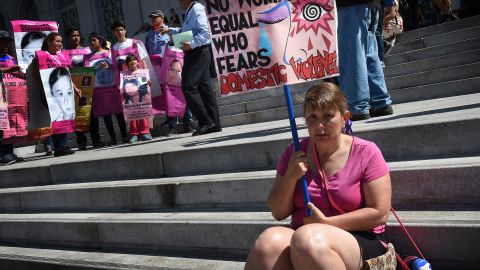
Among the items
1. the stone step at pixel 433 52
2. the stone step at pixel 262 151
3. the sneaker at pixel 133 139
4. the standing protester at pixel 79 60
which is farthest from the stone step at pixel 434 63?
the standing protester at pixel 79 60

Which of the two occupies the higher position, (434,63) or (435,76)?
(434,63)

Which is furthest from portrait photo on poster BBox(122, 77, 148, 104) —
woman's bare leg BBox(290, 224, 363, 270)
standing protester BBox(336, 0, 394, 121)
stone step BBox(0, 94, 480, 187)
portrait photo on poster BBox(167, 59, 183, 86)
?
woman's bare leg BBox(290, 224, 363, 270)

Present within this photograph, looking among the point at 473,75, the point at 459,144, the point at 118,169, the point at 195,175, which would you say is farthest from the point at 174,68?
the point at 459,144

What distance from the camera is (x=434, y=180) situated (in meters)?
2.85

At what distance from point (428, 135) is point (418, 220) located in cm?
66

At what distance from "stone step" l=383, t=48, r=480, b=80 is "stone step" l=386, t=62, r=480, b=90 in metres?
0.41

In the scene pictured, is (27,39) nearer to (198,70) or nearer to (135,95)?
(135,95)

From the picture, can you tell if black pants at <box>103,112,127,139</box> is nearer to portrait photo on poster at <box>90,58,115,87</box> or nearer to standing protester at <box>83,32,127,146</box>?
standing protester at <box>83,32,127,146</box>

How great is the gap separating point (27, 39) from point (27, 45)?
0.28 feet

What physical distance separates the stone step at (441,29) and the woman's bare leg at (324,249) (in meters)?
6.32

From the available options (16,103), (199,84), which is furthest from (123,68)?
(199,84)

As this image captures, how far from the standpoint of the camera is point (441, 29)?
7.95 m

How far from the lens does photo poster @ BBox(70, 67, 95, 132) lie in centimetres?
754

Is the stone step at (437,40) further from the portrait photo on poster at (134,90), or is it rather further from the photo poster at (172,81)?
the portrait photo on poster at (134,90)
